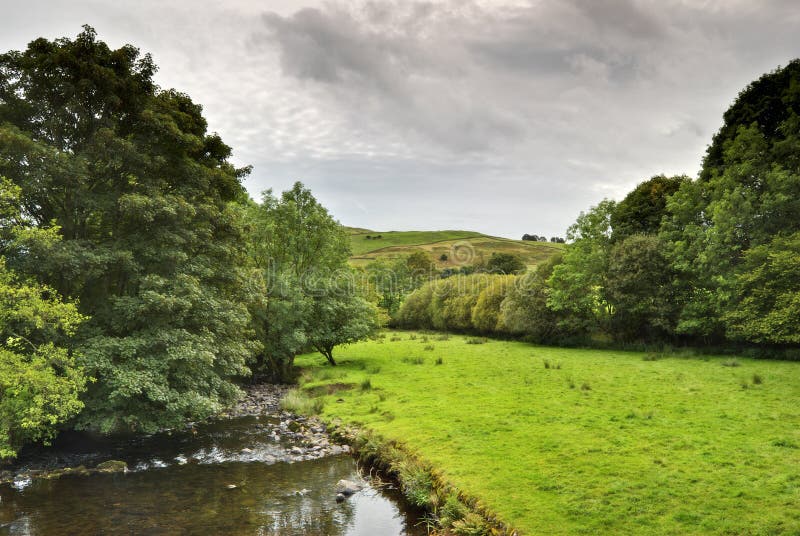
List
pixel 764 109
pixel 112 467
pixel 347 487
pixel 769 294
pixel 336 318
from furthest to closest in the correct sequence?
pixel 336 318
pixel 764 109
pixel 769 294
pixel 112 467
pixel 347 487

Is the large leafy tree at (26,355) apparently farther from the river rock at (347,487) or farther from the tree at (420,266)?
the tree at (420,266)

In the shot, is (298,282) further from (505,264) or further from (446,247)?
(446,247)

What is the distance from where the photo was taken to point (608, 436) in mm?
16062

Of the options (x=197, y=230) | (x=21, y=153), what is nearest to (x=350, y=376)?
(x=197, y=230)

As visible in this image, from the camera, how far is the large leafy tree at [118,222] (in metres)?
16.4

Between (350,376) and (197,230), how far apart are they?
16079 mm

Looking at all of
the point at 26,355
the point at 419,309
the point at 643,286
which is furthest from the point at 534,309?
the point at 26,355

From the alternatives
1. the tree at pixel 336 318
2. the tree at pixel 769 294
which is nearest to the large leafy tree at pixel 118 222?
the tree at pixel 336 318

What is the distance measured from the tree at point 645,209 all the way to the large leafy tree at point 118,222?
4165 centimetres

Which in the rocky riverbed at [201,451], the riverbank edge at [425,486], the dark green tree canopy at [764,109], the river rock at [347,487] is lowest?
the rocky riverbed at [201,451]

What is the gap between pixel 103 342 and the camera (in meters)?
16.8

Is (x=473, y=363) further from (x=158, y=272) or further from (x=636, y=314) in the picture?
(x=158, y=272)

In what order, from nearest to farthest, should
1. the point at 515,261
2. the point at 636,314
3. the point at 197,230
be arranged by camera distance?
the point at 197,230, the point at 636,314, the point at 515,261

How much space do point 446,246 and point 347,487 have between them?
157m
